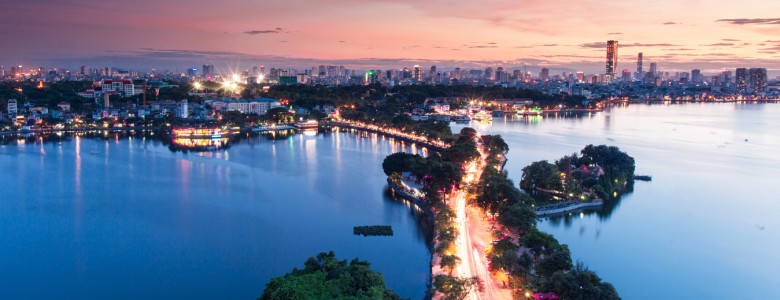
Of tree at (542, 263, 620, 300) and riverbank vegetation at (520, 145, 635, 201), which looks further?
riverbank vegetation at (520, 145, 635, 201)

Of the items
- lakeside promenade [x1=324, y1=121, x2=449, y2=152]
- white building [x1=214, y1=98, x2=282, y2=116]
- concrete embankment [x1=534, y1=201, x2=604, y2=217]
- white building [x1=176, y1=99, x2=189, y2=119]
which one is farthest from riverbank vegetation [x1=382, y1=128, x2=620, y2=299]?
white building [x1=214, y1=98, x2=282, y2=116]

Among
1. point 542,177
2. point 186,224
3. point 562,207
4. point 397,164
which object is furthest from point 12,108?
point 562,207

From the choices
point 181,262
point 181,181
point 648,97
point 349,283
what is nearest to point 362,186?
point 181,181

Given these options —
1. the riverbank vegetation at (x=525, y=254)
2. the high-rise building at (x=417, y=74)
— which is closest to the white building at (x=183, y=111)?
the riverbank vegetation at (x=525, y=254)

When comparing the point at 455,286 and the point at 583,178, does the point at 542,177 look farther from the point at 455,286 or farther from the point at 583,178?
the point at 455,286

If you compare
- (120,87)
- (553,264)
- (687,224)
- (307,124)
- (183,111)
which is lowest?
(687,224)

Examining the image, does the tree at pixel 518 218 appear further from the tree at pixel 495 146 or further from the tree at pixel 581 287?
the tree at pixel 495 146

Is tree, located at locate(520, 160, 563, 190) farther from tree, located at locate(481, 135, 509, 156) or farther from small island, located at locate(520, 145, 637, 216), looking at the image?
tree, located at locate(481, 135, 509, 156)
